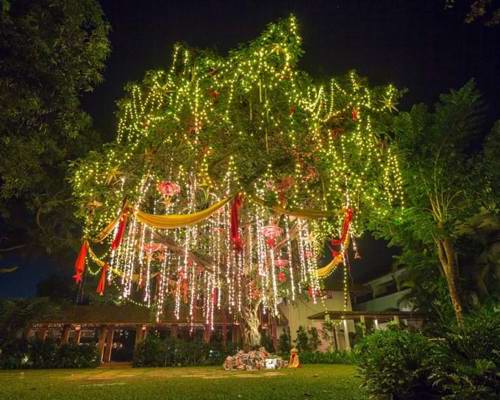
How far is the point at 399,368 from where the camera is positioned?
12.8 ft

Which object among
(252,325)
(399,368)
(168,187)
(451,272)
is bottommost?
(399,368)

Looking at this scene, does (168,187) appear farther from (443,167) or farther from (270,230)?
(443,167)

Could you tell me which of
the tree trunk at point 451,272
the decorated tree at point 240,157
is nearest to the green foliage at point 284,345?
the decorated tree at point 240,157

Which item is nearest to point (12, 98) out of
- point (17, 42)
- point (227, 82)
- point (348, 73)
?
point (17, 42)

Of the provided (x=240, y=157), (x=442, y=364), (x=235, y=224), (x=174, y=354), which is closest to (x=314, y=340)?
(x=174, y=354)

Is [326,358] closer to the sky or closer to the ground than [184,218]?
closer to the ground

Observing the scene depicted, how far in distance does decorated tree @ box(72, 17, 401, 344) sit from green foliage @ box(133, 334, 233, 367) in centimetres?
631

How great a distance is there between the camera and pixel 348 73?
9.45 m

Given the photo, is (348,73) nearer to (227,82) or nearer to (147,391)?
(227,82)

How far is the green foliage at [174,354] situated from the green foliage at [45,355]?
81.5 inches

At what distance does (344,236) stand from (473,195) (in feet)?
12.1

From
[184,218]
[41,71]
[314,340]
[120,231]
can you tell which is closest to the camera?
[41,71]

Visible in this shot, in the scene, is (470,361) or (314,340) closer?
(470,361)

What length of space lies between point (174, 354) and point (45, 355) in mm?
5120
